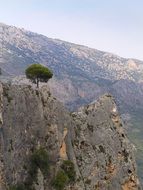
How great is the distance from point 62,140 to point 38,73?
66.5 ft

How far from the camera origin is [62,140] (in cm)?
7581

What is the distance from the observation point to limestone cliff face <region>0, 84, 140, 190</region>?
63.8 metres

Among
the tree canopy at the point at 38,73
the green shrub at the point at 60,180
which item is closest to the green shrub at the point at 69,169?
the green shrub at the point at 60,180

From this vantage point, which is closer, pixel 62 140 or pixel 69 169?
pixel 69 169

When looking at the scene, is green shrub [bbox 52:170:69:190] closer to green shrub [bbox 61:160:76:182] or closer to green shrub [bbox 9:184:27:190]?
green shrub [bbox 61:160:76:182]

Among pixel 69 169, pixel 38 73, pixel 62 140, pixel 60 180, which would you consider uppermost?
pixel 38 73

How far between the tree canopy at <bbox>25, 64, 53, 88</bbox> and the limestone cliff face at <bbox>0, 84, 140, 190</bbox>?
9.88 meters

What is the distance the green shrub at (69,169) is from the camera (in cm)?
7406

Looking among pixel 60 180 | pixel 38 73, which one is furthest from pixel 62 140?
pixel 38 73

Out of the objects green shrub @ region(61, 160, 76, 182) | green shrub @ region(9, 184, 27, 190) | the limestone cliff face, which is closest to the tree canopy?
the limestone cliff face

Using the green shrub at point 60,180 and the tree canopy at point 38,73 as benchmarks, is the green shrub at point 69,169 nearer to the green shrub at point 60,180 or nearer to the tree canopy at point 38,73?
the green shrub at point 60,180

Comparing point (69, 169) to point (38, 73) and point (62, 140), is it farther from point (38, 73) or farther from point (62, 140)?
point (38, 73)

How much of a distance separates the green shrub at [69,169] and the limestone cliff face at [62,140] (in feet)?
2.78

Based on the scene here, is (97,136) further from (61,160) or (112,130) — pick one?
(61,160)
